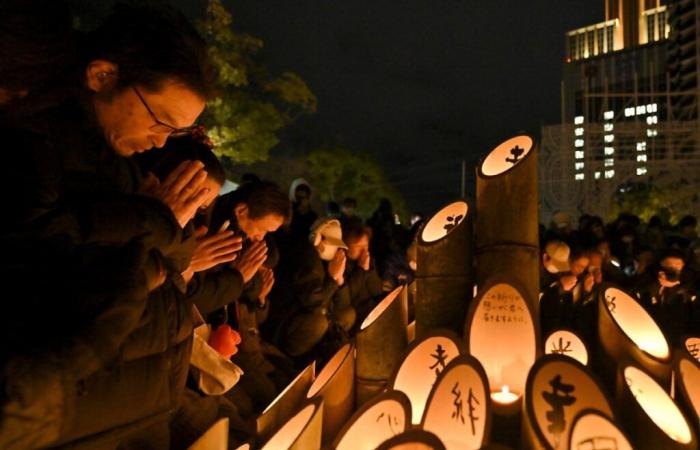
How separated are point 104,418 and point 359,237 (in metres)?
4.09

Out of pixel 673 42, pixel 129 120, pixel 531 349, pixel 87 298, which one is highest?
pixel 673 42

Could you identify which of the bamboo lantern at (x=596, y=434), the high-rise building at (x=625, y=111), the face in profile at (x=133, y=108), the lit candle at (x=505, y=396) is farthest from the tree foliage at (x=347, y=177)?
the face in profile at (x=133, y=108)

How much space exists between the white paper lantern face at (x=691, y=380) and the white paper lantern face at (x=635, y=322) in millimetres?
185

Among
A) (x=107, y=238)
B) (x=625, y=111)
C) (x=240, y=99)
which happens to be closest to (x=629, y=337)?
(x=107, y=238)

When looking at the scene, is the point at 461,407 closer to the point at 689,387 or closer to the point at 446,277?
the point at 446,277

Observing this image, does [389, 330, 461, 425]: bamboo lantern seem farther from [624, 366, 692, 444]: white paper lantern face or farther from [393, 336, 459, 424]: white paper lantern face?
[624, 366, 692, 444]: white paper lantern face

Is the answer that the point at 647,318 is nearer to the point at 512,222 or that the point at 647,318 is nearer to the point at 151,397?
the point at 512,222

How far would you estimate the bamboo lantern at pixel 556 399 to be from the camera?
2.16m

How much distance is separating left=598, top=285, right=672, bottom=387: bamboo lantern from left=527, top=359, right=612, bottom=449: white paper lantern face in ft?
1.81

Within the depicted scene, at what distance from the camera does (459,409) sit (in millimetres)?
2350

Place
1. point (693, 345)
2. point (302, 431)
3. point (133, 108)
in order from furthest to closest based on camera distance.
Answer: point (693, 345) → point (302, 431) → point (133, 108)

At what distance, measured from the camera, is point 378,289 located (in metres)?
5.66

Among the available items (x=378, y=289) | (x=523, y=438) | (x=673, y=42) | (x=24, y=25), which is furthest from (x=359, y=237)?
(x=673, y=42)

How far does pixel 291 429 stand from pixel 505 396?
39.1 inches
